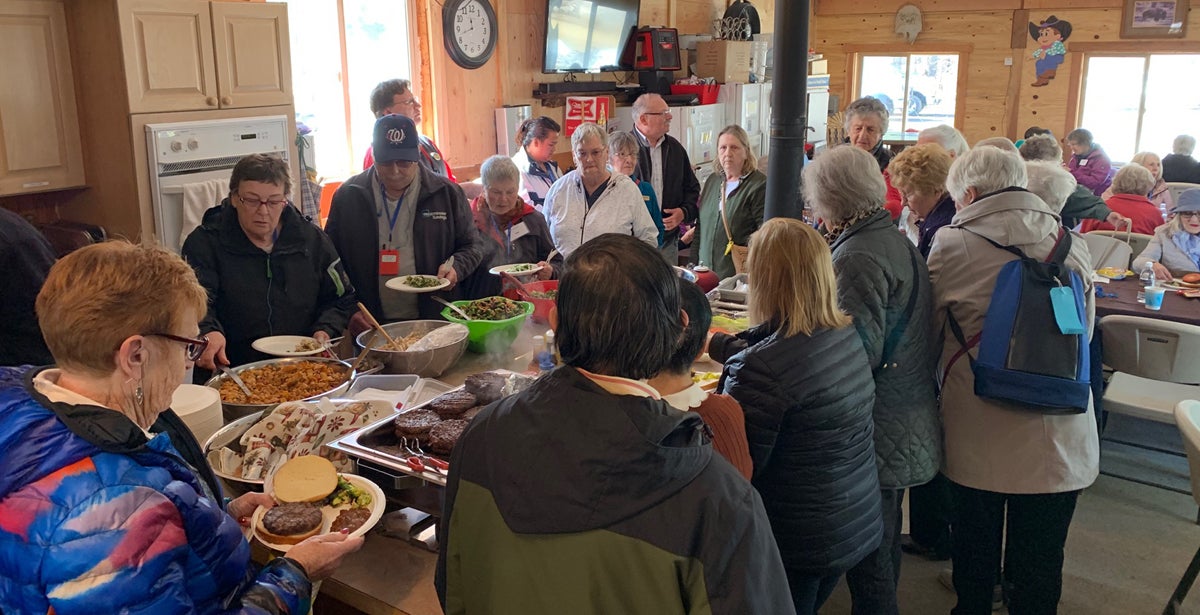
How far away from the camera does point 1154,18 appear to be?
9445 millimetres

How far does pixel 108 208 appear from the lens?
398cm

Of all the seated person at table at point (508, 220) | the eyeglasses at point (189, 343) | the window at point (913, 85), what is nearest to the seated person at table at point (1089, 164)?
the window at point (913, 85)

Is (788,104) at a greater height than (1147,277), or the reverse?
(788,104)

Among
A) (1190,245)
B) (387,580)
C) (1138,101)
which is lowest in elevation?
(387,580)

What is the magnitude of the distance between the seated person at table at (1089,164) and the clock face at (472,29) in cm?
499

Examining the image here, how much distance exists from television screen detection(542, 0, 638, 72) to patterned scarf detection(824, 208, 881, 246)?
4378mm

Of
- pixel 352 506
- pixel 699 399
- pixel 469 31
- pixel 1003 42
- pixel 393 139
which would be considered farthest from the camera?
pixel 1003 42

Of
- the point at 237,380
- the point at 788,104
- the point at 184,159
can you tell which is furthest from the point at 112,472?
the point at 184,159

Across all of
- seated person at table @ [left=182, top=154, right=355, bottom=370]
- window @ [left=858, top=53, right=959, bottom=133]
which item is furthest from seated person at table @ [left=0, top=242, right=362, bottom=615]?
window @ [left=858, top=53, right=959, bottom=133]

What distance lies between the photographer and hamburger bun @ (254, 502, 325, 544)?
5.10 ft

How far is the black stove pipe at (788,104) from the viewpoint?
322 centimetres

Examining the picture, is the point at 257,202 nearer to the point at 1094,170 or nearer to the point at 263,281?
the point at 263,281

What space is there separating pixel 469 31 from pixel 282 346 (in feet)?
12.4

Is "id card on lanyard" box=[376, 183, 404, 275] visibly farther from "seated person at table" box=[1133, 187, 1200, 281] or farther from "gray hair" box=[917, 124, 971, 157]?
"seated person at table" box=[1133, 187, 1200, 281]
